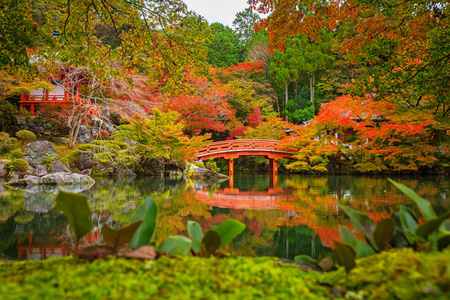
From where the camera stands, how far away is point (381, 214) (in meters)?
2.65

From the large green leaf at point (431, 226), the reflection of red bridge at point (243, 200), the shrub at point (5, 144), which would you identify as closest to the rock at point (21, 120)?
the shrub at point (5, 144)

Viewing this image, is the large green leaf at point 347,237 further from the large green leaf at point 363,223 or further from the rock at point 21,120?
the rock at point 21,120

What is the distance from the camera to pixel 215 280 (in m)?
0.70

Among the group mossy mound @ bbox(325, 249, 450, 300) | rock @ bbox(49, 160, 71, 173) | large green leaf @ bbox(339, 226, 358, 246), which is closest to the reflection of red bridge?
large green leaf @ bbox(339, 226, 358, 246)

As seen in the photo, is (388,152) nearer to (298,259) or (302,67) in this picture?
(302,67)

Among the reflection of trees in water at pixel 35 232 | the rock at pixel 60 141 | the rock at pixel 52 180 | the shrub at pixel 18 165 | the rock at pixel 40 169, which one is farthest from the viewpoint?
the rock at pixel 60 141

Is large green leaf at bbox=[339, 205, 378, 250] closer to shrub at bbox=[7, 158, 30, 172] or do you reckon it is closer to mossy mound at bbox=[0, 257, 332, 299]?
mossy mound at bbox=[0, 257, 332, 299]

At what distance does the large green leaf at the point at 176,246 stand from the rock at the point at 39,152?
897cm

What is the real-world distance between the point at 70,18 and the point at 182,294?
4205 mm

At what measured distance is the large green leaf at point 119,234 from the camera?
0.80 metres

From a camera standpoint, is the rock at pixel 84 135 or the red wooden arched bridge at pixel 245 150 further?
the red wooden arched bridge at pixel 245 150

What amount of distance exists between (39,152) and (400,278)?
996cm

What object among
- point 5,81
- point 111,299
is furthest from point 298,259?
point 5,81

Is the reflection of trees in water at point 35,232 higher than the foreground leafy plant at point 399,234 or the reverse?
the reverse
